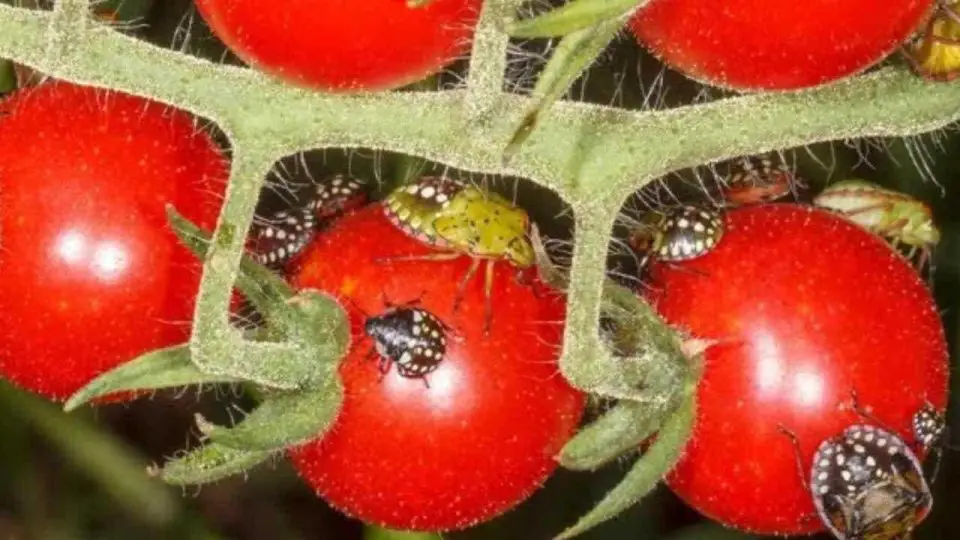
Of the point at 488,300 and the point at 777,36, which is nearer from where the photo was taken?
the point at 777,36

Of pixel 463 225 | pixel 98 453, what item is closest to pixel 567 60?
pixel 463 225

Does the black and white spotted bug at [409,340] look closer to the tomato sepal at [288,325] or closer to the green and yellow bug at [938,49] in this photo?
the tomato sepal at [288,325]

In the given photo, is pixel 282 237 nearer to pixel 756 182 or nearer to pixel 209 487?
pixel 756 182

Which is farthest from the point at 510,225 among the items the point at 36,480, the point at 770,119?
the point at 36,480

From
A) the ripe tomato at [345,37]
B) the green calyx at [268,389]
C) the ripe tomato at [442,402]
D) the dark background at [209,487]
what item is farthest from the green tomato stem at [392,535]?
the ripe tomato at [345,37]

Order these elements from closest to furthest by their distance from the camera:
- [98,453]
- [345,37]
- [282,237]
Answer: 1. [345,37]
2. [282,237]
3. [98,453]

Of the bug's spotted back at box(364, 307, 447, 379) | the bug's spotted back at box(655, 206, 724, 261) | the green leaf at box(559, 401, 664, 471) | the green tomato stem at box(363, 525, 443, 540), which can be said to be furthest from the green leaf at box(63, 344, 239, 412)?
the green tomato stem at box(363, 525, 443, 540)

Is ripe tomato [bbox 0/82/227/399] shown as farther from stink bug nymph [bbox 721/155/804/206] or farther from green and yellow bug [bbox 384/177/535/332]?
stink bug nymph [bbox 721/155/804/206]
